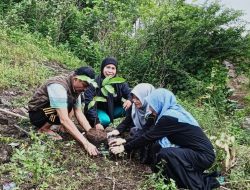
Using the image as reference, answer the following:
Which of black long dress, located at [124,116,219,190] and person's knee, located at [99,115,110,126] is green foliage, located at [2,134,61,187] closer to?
black long dress, located at [124,116,219,190]

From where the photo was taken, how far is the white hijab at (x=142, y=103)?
5035 millimetres

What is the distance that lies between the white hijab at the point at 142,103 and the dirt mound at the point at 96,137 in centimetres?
52

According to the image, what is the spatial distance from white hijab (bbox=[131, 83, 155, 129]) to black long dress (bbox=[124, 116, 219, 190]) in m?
0.69

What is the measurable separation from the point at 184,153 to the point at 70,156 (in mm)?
1184

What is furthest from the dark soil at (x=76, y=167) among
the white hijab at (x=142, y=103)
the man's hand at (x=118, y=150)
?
the white hijab at (x=142, y=103)

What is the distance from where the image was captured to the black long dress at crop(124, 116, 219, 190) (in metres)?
4.21

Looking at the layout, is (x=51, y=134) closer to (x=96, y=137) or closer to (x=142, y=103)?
(x=96, y=137)

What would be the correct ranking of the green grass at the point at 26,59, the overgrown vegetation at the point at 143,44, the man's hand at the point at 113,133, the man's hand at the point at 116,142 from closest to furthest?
the man's hand at the point at 116,142 → the man's hand at the point at 113,133 → the green grass at the point at 26,59 → the overgrown vegetation at the point at 143,44

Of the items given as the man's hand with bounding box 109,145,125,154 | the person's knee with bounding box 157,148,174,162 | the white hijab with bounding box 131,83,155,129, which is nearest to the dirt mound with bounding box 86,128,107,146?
the man's hand with bounding box 109,145,125,154

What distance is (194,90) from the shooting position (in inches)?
382

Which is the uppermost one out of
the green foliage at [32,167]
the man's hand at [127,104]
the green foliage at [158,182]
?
the man's hand at [127,104]

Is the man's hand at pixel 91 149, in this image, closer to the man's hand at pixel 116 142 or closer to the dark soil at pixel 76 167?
the dark soil at pixel 76 167

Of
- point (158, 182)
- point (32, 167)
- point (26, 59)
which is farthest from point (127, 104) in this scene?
point (26, 59)

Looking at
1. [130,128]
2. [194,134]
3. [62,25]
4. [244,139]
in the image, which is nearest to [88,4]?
[62,25]
